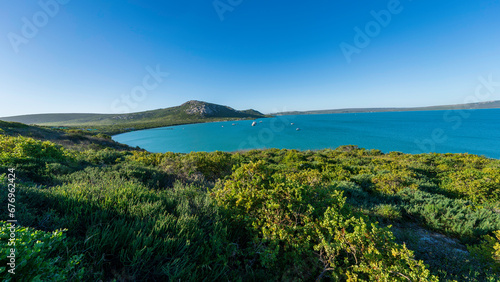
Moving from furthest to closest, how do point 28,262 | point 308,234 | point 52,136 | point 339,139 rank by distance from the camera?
point 339,139 → point 52,136 → point 308,234 → point 28,262

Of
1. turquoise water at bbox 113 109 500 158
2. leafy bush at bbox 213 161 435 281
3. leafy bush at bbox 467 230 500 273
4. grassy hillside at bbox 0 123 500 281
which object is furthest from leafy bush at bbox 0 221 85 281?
turquoise water at bbox 113 109 500 158

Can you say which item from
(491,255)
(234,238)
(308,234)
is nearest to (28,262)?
(234,238)

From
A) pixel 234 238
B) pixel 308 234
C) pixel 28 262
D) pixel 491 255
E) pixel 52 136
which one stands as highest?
pixel 28 262

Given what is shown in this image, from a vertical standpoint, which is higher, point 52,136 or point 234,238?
point 52,136

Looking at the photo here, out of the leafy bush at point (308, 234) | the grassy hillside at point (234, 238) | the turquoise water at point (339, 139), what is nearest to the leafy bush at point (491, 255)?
the grassy hillside at point (234, 238)

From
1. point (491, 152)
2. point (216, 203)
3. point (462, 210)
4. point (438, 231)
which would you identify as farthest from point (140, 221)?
point (491, 152)

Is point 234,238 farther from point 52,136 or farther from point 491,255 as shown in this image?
point 52,136

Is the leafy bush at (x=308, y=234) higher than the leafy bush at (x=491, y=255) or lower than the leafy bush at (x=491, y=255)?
higher

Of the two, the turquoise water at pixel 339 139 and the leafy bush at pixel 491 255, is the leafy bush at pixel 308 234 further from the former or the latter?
the turquoise water at pixel 339 139

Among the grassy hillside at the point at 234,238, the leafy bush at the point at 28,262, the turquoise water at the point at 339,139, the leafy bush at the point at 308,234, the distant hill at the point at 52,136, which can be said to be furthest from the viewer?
the turquoise water at the point at 339,139

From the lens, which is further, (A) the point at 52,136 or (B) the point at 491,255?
(A) the point at 52,136

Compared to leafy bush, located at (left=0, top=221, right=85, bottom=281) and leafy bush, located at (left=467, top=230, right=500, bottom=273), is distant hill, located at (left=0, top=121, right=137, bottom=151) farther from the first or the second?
leafy bush, located at (left=467, top=230, right=500, bottom=273)

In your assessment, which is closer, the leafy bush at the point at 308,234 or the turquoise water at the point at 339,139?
the leafy bush at the point at 308,234

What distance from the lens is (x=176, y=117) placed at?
155 meters
